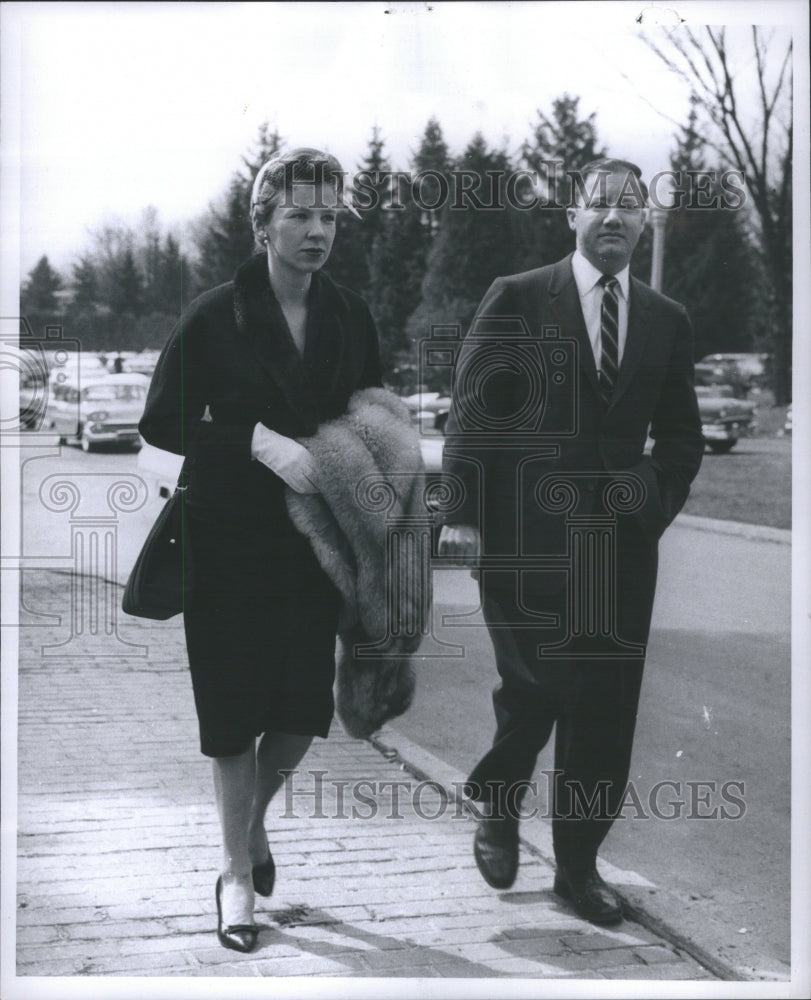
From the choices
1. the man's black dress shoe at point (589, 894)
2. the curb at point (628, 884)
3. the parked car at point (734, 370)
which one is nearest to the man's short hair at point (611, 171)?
the parked car at point (734, 370)

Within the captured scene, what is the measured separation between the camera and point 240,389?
486 cm

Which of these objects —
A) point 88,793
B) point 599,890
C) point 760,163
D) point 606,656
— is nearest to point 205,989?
point 88,793

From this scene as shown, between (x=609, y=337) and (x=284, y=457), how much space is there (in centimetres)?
99

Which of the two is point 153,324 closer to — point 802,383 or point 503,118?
point 503,118

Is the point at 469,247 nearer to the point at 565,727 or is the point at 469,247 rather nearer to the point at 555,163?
the point at 555,163

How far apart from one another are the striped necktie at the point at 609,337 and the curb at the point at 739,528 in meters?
0.44

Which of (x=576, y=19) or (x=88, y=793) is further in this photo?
(x=88, y=793)

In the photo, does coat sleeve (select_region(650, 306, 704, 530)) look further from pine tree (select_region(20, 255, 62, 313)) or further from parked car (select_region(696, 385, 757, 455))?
pine tree (select_region(20, 255, 62, 313))

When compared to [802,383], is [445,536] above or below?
below

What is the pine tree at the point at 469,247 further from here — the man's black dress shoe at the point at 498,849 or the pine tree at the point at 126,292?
the man's black dress shoe at the point at 498,849

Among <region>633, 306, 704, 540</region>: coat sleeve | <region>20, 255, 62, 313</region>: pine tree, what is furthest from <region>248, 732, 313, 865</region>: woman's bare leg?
<region>20, 255, 62, 313</region>: pine tree

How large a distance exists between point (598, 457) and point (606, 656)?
582 millimetres

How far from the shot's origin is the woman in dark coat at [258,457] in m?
4.86

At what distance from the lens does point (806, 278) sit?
500cm
